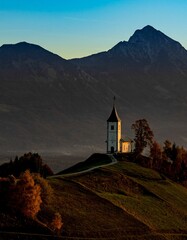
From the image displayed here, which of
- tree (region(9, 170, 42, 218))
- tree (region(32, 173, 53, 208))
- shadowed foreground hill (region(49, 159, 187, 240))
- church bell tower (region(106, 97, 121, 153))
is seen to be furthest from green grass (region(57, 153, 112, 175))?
tree (region(9, 170, 42, 218))

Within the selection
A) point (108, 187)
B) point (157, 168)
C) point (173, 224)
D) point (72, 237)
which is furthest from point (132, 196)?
point (157, 168)

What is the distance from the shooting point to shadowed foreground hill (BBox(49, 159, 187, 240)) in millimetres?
73938

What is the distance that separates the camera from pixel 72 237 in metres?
69.6

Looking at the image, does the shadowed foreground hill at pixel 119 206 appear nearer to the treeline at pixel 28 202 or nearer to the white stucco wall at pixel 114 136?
the treeline at pixel 28 202

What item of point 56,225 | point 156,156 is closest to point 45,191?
point 56,225

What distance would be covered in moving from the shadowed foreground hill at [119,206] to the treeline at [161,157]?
1329 centimetres

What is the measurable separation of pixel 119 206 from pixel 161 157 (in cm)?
4174

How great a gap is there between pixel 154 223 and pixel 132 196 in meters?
10.5

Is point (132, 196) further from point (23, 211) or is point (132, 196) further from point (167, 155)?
point (167, 155)

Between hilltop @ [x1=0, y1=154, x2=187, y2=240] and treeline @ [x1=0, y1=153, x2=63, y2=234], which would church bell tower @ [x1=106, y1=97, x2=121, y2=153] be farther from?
treeline @ [x1=0, y1=153, x2=63, y2=234]

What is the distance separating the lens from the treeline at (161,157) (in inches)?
4681

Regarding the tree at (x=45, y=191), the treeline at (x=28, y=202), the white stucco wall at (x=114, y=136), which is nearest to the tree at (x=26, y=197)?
the treeline at (x=28, y=202)

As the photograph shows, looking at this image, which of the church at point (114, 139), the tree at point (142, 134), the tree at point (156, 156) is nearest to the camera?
the tree at point (156, 156)

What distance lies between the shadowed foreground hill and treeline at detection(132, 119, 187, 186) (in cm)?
1329
